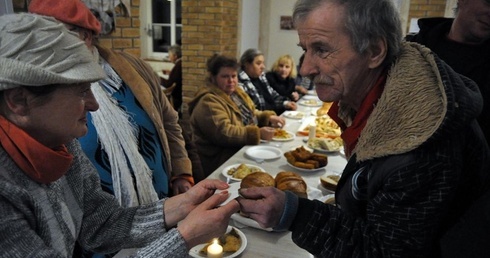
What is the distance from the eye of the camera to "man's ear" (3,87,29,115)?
90 centimetres

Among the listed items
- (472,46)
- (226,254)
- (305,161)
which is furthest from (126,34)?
(472,46)

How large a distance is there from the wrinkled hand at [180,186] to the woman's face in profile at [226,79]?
1452mm

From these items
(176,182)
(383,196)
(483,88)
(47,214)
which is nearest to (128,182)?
(176,182)

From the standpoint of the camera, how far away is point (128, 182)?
5.77 ft

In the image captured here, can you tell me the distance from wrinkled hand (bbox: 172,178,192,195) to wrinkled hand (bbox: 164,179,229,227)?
2.74ft

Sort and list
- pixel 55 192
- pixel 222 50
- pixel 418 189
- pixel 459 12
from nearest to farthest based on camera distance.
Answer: pixel 418 189, pixel 55 192, pixel 459 12, pixel 222 50

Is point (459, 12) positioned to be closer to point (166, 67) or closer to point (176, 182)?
point (176, 182)

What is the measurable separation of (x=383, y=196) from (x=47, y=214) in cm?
95

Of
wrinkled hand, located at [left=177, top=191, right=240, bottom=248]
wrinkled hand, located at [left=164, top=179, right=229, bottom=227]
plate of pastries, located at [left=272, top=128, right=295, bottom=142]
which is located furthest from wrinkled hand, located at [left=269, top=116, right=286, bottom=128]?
wrinkled hand, located at [left=177, top=191, right=240, bottom=248]

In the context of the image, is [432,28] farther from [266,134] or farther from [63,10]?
[63,10]

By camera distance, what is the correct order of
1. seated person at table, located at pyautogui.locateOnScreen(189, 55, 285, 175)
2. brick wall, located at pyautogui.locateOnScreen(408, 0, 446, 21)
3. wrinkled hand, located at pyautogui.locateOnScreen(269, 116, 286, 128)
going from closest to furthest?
seated person at table, located at pyautogui.locateOnScreen(189, 55, 285, 175), wrinkled hand, located at pyautogui.locateOnScreen(269, 116, 286, 128), brick wall, located at pyautogui.locateOnScreen(408, 0, 446, 21)

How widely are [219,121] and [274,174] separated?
37.2 inches

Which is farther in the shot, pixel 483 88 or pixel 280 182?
pixel 280 182

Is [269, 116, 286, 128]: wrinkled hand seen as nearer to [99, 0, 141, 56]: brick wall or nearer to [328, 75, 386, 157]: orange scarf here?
[99, 0, 141, 56]: brick wall
